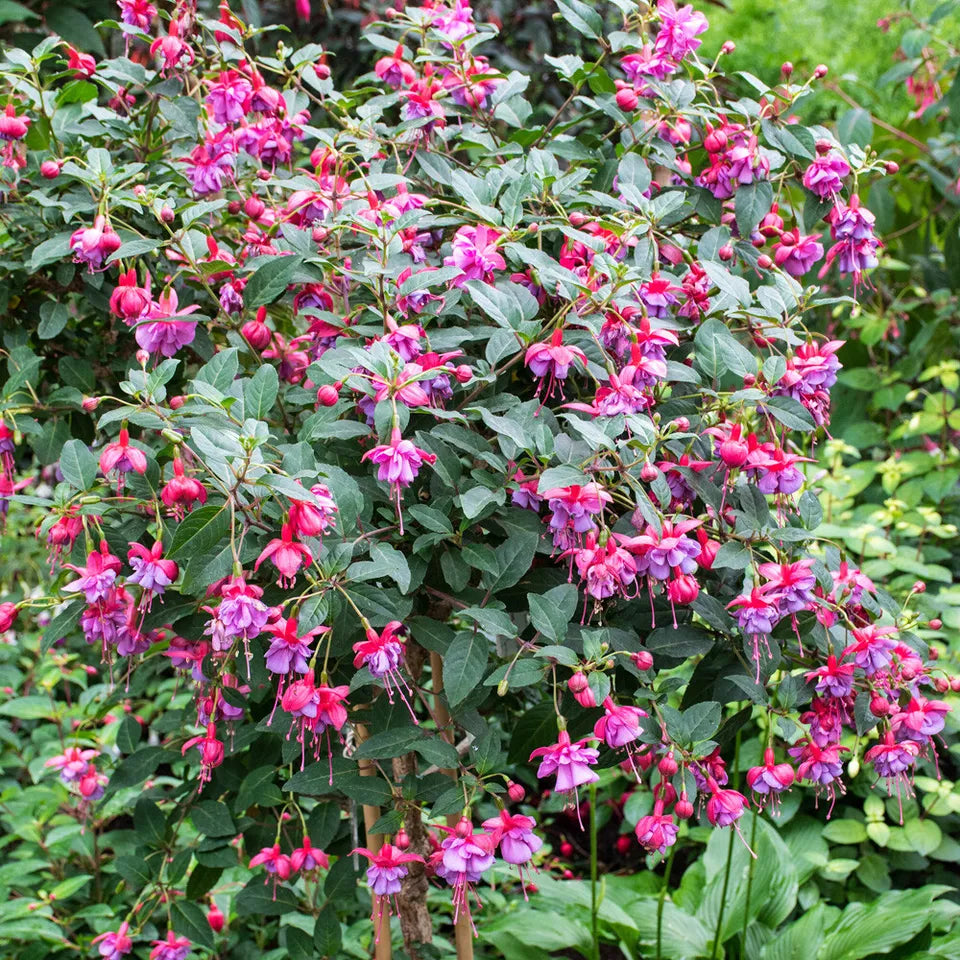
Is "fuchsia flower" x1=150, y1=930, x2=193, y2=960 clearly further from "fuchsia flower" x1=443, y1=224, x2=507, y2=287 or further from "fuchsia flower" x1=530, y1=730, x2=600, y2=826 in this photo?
"fuchsia flower" x1=443, y1=224, x2=507, y2=287

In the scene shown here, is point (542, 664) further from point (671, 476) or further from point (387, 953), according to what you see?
point (387, 953)

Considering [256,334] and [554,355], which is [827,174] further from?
[256,334]

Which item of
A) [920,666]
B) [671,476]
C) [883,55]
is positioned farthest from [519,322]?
[883,55]

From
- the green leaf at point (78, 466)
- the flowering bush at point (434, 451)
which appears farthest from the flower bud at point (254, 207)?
the green leaf at point (78, 466)

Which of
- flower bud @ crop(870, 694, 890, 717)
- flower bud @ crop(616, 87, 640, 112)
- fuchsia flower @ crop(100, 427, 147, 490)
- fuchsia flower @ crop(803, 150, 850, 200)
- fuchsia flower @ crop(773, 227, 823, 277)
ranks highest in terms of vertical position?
fuchsia flower @ crop(803, 150, 850, 200)

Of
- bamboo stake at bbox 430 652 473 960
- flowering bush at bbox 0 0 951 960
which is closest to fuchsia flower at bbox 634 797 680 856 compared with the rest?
flowering bush at bbox 0 0 951 960

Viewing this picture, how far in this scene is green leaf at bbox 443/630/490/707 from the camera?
Result: 0.97m

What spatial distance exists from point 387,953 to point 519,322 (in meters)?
0.85

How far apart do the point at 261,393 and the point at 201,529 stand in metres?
0.18

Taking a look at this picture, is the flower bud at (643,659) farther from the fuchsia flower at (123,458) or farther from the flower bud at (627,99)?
the flower bud at (627,99)

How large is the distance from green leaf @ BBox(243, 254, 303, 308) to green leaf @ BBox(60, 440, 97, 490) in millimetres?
237

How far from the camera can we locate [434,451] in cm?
104

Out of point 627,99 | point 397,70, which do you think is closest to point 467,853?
point 627,99

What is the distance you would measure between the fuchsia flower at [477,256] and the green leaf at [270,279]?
173mm
